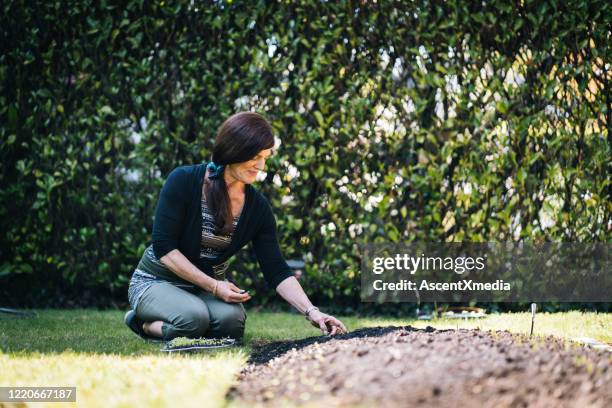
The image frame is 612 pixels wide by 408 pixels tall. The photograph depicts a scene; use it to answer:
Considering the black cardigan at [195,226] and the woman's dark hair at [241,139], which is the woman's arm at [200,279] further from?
the woman's dark hair at [241,139]

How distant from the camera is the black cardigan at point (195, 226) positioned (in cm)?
350

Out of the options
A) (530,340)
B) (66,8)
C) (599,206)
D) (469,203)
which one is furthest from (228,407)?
(66,8)

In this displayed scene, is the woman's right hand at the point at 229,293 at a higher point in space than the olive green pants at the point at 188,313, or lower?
higher

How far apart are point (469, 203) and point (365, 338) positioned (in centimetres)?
221

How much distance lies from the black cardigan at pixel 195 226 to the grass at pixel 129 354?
19.7 inches

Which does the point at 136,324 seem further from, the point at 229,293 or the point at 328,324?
the point at 328,324

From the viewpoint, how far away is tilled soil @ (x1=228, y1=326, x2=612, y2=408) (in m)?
2.01

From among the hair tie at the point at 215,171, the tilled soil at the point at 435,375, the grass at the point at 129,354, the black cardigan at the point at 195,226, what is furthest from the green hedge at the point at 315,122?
the tilled soil at the point at 435,375

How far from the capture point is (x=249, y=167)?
3.50 m

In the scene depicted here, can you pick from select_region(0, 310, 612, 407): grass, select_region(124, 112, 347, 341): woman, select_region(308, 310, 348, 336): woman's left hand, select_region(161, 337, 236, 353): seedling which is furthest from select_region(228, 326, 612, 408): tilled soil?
select_region(124, 112, 347, 341): woman

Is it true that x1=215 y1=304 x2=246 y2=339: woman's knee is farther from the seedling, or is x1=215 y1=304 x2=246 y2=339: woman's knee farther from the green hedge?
the green hedge

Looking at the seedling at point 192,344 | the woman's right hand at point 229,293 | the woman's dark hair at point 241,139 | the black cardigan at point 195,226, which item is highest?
the woman's dark hair at point 241,139

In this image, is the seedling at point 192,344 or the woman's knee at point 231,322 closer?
the seedling at point 192,344

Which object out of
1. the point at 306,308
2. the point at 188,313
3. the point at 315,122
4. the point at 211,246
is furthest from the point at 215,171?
the point at 315,122
